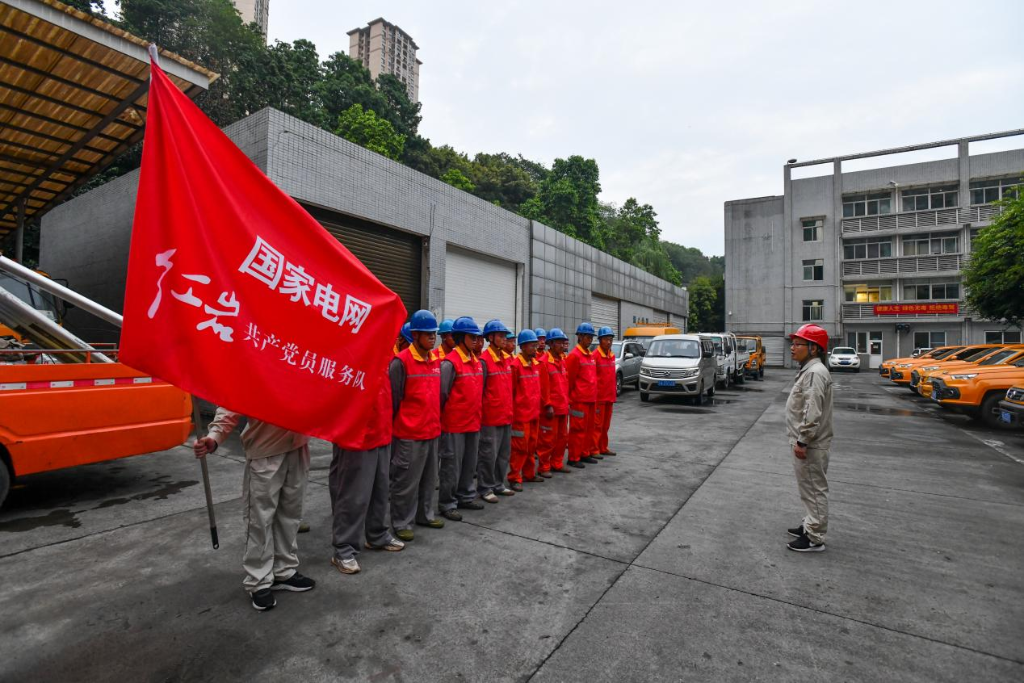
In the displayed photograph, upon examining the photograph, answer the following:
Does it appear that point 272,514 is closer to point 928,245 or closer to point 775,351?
point 775,351

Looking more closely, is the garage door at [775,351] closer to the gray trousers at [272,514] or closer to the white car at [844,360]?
the white car at [844,360]

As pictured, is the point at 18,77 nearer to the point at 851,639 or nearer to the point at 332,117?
the point at 851,639

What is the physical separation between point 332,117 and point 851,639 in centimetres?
3923

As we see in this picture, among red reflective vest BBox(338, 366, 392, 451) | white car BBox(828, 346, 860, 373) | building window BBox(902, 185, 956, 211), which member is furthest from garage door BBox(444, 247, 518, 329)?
building window BBox(902, 185, 956, 211)

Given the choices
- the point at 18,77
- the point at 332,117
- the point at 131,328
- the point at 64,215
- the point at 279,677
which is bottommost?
the point at 279,677

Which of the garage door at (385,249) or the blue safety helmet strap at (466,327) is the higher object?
the garage door at (385,249)

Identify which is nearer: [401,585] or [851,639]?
[851,639]

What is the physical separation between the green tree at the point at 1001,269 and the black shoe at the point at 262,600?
56.4 feet

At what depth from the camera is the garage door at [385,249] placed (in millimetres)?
11070

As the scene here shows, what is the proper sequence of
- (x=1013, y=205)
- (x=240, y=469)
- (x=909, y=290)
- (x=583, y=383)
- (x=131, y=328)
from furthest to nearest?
(x=909, y=290) < (x=1013, y=205) < (x=583, y=383) < (x=240, y=469) < (x=131, y=328)

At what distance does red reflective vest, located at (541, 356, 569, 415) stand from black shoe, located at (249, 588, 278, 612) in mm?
3712

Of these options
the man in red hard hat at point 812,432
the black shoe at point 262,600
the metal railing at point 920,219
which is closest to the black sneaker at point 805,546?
the man in red hard hat at point 812,432

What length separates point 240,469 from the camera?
238 inches

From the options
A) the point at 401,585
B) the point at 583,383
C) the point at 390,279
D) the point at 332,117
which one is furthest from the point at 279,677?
the point at 332,117
